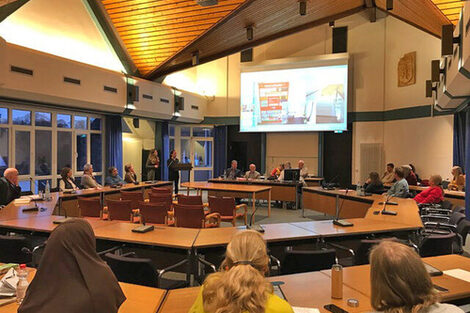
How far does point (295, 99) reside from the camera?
1191 centimetres

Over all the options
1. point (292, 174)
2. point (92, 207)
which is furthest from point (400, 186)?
point (92, 207)

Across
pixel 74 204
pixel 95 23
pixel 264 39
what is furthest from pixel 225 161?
pixel 74 204

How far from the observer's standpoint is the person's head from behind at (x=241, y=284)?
1.35 m

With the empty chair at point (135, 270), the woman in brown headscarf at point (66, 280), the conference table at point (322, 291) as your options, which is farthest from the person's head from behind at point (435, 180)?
the woman in brown headscarf at point (66, 280)

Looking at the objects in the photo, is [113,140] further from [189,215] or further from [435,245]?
[435,245]

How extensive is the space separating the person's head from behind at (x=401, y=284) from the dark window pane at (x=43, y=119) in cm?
884

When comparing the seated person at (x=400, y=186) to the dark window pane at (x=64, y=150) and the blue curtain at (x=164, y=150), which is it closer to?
the dark window pane at (x=64, y=150)

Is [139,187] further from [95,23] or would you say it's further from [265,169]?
[265,169]

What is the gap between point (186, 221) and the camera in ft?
16.9

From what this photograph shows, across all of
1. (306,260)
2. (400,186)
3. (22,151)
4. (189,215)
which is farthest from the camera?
(22,151)

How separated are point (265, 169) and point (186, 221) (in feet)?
27.7

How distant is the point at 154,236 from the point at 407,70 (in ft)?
33.9

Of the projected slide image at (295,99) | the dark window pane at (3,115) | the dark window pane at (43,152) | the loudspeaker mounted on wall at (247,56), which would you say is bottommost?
the dark window pane at (43,152)

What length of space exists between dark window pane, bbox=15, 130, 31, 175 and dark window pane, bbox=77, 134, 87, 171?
5.01 ft
